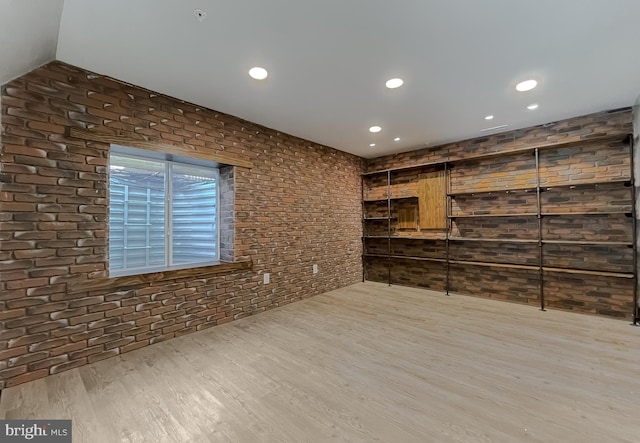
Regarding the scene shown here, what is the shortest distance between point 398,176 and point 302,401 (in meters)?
4.42

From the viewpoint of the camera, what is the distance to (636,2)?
1.67 meters

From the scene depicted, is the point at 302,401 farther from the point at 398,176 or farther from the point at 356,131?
the point at 398,176

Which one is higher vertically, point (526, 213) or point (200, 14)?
point (200, 14)

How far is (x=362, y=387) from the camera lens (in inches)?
77.8

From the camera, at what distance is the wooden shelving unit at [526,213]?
10.9 ft

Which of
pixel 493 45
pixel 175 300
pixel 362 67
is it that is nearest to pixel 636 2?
pixel 493 45

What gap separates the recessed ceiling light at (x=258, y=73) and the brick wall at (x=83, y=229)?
40.0 inches

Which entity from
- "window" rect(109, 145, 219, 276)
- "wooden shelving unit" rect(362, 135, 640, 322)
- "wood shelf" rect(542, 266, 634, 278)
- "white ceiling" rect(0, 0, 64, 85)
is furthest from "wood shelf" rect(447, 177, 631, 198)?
"white ceiling" rect(0, 0, 64, 85)

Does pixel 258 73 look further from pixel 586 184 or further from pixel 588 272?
pixel 588 272

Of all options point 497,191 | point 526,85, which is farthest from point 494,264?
point 526,85

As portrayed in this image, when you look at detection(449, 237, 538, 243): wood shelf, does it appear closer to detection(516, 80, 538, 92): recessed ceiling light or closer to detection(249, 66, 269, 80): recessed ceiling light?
detection(516, 80, 538, 92): recessed ceiling light

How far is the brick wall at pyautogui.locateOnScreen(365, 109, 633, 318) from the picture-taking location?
336 cm

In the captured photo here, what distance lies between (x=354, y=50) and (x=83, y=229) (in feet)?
8.92

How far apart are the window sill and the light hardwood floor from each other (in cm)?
65
